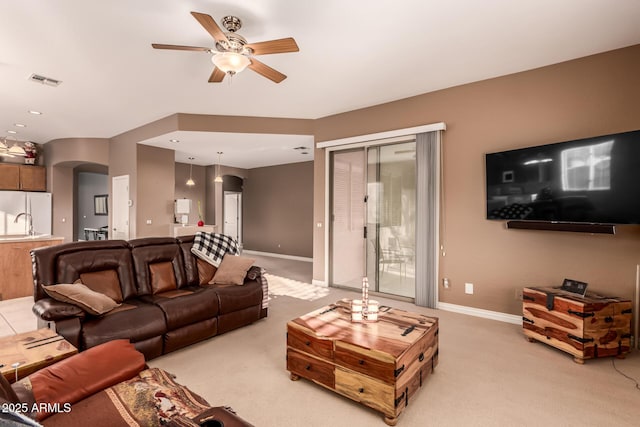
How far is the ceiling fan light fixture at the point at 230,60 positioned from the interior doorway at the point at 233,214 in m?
7.65

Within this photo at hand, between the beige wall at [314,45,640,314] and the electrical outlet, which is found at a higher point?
the beige wall at [314,45,640,314]

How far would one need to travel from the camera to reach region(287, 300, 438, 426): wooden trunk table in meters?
1.89

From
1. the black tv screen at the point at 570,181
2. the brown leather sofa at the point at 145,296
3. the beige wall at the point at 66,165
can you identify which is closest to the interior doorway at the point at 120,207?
the beige wall at the point at 66,165

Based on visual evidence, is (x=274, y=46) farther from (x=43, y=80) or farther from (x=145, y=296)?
(x=43, y=80)

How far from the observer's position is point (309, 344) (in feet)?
7.38

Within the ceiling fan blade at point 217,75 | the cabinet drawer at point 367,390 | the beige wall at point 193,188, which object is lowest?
the cabinet drawer at point 367,390

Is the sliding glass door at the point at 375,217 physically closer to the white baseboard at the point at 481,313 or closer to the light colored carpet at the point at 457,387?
the white baseboard at the point at 481,313

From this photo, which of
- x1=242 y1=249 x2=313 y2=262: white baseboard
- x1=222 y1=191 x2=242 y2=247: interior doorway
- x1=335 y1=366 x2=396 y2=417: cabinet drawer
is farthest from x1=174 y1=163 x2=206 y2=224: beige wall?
x1=335 y1=366 x2=396 y2=417: cabinet drawer

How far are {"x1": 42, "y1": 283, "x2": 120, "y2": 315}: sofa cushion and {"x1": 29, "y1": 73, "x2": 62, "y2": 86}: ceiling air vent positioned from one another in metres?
2.88

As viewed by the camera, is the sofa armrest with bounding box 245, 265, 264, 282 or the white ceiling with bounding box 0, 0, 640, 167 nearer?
the white ceiling with bounding box 0, 0, 640, 167

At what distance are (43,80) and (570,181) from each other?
245 inches

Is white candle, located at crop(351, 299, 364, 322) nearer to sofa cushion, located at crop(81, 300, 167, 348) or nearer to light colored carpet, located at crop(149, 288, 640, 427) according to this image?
light colored carpet, located at crop(149, 288, 640, 427)

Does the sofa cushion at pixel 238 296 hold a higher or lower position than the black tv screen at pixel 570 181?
lower

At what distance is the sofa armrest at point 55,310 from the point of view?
2.25m
